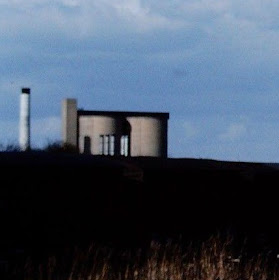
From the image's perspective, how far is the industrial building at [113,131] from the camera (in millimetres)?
49159

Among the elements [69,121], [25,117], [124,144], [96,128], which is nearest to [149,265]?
[25,117]

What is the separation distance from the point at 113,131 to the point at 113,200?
39.6 metres

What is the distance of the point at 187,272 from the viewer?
34.4 feet

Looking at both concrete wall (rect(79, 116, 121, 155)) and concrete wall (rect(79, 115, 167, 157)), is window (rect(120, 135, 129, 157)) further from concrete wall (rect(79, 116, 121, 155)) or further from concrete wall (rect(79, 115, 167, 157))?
concrete wall (rect(79, 116, 121, 155))

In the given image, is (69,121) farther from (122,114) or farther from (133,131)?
(133,131)

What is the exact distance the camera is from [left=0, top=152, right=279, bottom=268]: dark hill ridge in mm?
10578

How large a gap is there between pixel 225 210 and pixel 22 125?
31071 millimetres

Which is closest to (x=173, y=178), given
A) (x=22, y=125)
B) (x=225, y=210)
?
(x=225, y=210)

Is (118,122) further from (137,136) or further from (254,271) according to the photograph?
(254,271)

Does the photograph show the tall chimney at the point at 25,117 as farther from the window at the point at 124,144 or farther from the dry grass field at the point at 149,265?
the dry grass field at the point at 149,265

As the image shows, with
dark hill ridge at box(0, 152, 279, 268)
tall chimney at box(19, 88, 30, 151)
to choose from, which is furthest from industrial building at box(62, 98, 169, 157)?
dark hill ridge at box(0, 152, 279, 268)

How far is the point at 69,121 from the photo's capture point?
160 feet

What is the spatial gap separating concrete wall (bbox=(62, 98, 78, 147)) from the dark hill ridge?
36.0 m

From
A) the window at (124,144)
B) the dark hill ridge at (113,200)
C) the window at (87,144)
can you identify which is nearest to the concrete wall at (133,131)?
the window at (87,144)
